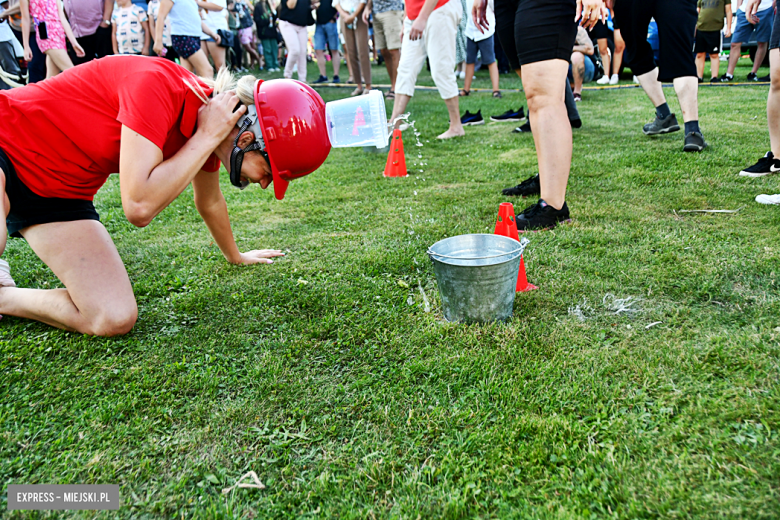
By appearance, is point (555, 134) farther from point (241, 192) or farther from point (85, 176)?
point (241, 192)

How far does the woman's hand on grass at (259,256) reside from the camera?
3.03m

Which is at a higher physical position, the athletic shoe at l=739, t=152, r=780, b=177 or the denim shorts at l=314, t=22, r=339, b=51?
the denim shorts at l=314, t=22, r=339, b=51

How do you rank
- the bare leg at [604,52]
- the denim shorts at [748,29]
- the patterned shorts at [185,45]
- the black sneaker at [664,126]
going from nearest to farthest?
the black sneaker at [664,126]
the patterned shorts at [185,45]
the denim shorts at [748,29]
the bare leg at [604,52]

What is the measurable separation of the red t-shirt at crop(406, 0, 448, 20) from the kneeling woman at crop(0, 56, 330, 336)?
4.05m

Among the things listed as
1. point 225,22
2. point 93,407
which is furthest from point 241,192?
point 225,22

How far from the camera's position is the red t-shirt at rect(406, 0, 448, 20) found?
18.8 ft

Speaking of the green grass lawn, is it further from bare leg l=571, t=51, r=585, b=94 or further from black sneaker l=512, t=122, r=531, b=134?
bare leg l=571, t=51, r=585, b=94

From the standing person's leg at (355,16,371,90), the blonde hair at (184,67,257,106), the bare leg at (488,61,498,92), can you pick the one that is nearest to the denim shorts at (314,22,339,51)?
the standing person's leg at (355,16,371,90)

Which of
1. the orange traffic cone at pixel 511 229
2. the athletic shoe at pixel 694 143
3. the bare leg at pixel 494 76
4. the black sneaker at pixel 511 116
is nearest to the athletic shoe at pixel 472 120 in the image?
the black sneaker at pixel 511 116

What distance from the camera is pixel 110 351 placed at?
86.4 inches

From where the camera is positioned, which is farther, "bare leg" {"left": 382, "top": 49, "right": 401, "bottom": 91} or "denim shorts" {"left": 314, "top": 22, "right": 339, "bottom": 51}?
"denim shorts" {"left": 314, "top": 22, "right": 339, "bottom": 51}

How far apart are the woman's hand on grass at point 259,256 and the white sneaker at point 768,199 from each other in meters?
3.06

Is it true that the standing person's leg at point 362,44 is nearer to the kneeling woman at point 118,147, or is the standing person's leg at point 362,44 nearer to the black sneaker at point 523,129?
the black sneaker at point 523,129

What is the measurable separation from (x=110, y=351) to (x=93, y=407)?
1.29ft
